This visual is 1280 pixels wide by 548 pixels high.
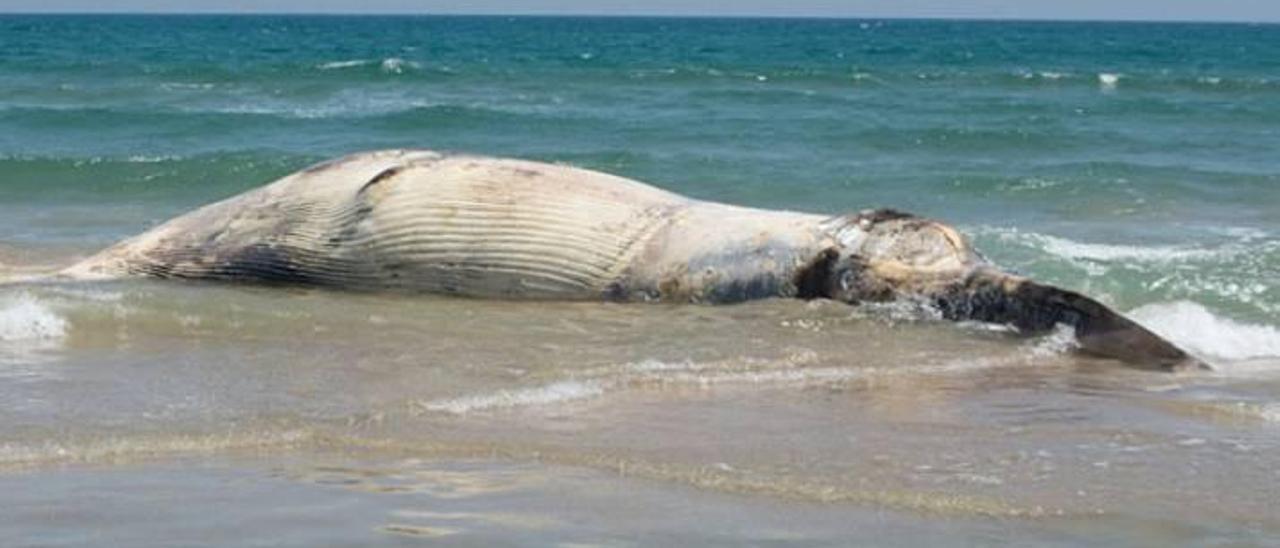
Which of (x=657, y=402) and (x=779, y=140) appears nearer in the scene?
(x=657, y=402)

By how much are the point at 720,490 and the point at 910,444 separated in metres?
0.94

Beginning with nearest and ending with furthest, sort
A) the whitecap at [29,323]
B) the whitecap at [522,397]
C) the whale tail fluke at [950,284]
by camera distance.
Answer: the whitecap at [522,397], the whitecap at [29,323], the whale tail fluke at [950,284]

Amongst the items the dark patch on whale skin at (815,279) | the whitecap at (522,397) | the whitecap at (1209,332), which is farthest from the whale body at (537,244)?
the whitecap at (522,397)

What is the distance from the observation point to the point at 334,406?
6.53 meters

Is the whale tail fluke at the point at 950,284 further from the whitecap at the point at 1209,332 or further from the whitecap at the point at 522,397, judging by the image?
the whitecap at the point at 522,397

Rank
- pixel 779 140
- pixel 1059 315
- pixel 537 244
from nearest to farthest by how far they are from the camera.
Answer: pixel 1059 315
pixel 537 244
pixel 779 140

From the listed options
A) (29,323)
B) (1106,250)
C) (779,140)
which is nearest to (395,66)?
(779,140)

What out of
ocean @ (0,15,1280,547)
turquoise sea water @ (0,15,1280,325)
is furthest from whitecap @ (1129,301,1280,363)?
turquoise sea water @ (0,15,1280,325)

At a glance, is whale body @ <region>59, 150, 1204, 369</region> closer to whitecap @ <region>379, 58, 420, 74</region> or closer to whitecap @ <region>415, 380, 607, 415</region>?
whitecap @ <region>415, 380, 607, 415</region>

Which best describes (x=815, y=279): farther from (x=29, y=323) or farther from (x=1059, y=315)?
(x=29, y=323)

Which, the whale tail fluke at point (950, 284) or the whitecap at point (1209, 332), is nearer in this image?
the whale tail fluke at point (950, 284)

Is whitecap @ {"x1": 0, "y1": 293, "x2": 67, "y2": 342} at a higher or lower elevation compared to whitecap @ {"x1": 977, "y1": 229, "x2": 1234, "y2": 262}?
lower

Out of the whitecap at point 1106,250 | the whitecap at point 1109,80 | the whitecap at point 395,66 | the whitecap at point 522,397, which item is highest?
the whitecap at point 1109,80

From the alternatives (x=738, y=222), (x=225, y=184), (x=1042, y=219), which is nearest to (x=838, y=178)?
(x=1042, y=219)
